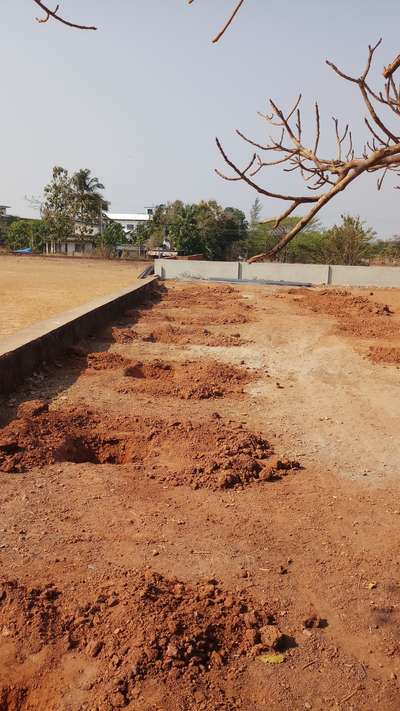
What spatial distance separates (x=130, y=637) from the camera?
7.90 feet

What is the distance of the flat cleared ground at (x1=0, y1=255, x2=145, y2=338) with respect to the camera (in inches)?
459

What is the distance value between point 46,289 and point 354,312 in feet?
27.4

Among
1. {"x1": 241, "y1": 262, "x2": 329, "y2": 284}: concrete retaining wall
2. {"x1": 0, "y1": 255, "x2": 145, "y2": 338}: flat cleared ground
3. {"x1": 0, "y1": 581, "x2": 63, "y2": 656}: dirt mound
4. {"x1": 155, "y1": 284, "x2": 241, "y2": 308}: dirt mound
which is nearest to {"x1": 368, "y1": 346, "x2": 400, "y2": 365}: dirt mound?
{"x1": 0, "y1": 255, "x2": 145, "y2": 338}: flat cleared ground

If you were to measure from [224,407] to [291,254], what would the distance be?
107ft

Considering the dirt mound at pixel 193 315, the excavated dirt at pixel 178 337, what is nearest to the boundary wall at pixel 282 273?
the dirt mound at pixel 193 315

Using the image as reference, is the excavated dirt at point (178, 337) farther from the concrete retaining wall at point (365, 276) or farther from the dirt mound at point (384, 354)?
the concrete retaining wall at point (365, 276)

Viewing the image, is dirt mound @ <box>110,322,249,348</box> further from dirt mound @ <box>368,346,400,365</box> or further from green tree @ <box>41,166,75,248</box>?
green tree @ <box>41,166,75,248</box>

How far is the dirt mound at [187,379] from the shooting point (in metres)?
6.23

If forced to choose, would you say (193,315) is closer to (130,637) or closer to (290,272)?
(130,637)

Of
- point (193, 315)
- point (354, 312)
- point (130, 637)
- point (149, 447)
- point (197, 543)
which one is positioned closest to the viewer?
point (130, 637)

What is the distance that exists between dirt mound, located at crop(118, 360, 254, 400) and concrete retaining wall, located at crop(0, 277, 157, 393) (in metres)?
0.92

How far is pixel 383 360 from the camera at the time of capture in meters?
8.52

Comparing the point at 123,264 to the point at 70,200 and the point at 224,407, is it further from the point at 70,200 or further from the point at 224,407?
the point at 224,407

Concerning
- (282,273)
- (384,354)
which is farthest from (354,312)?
(282,273)
